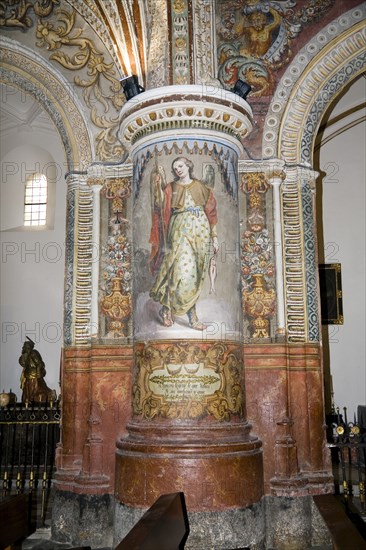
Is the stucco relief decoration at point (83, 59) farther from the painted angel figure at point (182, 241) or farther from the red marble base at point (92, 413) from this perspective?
the red marble base at point (92, 413)

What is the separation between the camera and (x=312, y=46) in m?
6.71

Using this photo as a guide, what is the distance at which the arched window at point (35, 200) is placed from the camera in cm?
1350

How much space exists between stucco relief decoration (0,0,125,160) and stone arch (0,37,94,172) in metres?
0.14

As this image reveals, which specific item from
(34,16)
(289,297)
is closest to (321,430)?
(289,297)

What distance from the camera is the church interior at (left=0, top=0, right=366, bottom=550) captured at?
5414 mm

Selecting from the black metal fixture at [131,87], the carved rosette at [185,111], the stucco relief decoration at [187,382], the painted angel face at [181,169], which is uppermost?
the black metal fixture at [131,87]

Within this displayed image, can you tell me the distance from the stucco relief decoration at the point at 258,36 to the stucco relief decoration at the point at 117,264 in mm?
1800

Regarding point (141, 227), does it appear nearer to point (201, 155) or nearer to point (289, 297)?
point (201, 155)

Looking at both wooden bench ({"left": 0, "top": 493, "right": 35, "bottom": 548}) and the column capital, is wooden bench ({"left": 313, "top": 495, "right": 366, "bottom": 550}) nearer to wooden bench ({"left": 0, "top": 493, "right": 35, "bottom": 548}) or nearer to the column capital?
wooden bench ({"left": 0, "top": 493, "right": 35, "bottom": 548})

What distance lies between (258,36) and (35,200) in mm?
8189

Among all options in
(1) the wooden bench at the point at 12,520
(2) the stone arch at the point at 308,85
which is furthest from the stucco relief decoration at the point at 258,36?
(1) the wooden bench at the point at 12,520

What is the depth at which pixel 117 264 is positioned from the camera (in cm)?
655

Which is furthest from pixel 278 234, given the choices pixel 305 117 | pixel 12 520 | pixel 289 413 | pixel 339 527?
pixel 12 520

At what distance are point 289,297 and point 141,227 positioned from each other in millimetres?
1823
